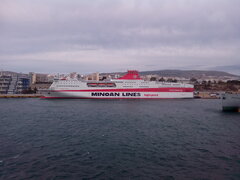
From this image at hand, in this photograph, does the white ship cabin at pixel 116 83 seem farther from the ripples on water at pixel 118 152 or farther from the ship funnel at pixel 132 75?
the ripples on water at pixel 118 152

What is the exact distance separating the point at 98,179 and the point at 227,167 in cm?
580

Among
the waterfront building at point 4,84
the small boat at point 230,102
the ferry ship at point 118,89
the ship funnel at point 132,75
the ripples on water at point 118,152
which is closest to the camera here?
the ripples on water at point 118,152

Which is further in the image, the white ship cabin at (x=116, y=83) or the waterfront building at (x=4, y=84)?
the waterfront building at (x=4, y=84)

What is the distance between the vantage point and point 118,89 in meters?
41.1

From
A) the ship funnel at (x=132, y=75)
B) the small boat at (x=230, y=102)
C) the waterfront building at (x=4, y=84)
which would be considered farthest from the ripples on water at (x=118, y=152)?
the waterfront building at (x=4, y=84)

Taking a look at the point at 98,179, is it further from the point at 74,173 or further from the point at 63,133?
the point at 63,133

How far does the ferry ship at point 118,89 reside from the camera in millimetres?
39312

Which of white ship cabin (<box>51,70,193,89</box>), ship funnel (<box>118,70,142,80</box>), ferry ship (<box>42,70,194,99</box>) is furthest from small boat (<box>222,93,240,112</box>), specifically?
ship funnel (<box>118,70,142,80</box>)

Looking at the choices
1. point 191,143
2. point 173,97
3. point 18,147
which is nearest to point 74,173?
point 18,147

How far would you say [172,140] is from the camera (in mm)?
12320

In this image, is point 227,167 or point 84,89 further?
point 84,89

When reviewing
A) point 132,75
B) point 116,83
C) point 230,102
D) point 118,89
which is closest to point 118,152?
point 230,102

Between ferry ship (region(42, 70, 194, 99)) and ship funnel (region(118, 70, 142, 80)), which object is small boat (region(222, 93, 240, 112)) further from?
ship funnel (region(118, 70, 142, 80))

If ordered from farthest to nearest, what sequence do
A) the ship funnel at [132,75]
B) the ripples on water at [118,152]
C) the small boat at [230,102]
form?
the ship funnel at [132,75] → the small boat at [230,102] → the ripples on water at [118,152]
